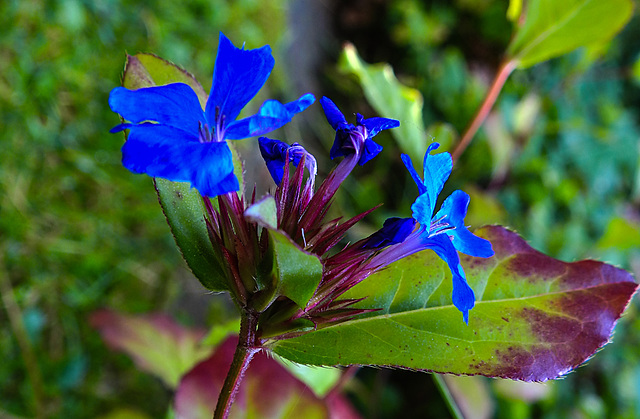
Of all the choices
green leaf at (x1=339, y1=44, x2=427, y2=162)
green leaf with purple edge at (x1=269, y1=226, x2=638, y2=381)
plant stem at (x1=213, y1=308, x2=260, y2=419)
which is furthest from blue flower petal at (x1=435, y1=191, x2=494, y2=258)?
green leaf at (x1=339, y1=44, x2=427, y2=162)

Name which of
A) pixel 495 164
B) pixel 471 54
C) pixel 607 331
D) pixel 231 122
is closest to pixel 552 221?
pixel 495 164

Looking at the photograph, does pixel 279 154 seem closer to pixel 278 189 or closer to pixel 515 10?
pixel 278 189

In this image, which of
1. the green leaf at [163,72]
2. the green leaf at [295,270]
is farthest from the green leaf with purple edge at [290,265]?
the green leaf at [163,72]

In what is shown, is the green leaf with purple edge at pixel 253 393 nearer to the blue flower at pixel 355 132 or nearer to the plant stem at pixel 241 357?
the plant stem at pixel 241 357

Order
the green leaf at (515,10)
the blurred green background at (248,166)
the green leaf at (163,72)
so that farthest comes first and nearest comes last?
the blurred green background at (248,166)
the green leaf at (515,10)
the green leaf at (163,72)

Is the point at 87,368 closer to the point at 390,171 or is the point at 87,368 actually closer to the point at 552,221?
the point at 390,171

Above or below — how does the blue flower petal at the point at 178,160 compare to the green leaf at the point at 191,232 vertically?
above

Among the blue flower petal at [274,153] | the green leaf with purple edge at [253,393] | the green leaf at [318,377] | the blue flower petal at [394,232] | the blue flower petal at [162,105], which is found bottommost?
the green leaf at [318,377]
